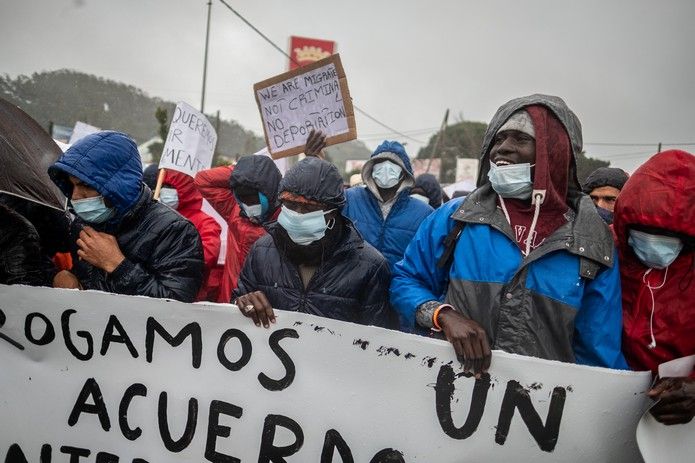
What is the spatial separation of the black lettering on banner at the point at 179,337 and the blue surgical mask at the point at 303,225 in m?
0.58

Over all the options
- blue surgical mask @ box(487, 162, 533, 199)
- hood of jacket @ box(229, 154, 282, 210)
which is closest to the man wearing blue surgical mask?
hood of jacket @ box(229, 154, 282, 210)

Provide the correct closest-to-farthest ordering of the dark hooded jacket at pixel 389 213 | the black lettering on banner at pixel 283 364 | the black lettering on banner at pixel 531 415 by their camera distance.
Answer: the black lettering on banner at pixel 531 415
the black lettering on banner at pixel 283 364
the dark hooded jacket at pixel 389 213

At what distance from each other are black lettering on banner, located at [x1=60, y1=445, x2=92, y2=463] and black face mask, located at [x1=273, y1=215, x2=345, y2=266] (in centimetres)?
109

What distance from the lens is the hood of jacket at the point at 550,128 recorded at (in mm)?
1784

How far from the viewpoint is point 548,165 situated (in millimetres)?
1798

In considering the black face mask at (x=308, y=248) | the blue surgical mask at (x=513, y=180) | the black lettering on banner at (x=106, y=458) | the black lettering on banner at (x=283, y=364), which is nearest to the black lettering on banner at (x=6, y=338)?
the black lettering on banner at (x=106, y=458)

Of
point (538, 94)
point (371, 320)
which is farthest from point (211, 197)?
point (538, 94)

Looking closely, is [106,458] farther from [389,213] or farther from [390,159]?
[390,159]

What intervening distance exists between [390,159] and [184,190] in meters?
1.70

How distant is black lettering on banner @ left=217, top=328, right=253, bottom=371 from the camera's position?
1812 millimetres

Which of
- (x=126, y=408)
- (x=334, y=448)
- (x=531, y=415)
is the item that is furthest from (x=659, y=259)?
(x=126, y=408)

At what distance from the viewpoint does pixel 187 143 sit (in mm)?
Result: 3881

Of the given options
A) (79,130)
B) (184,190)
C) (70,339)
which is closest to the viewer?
(70,339)

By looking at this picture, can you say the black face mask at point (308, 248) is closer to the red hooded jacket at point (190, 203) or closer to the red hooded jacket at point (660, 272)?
the red hooded jacket at point (660, 272)
